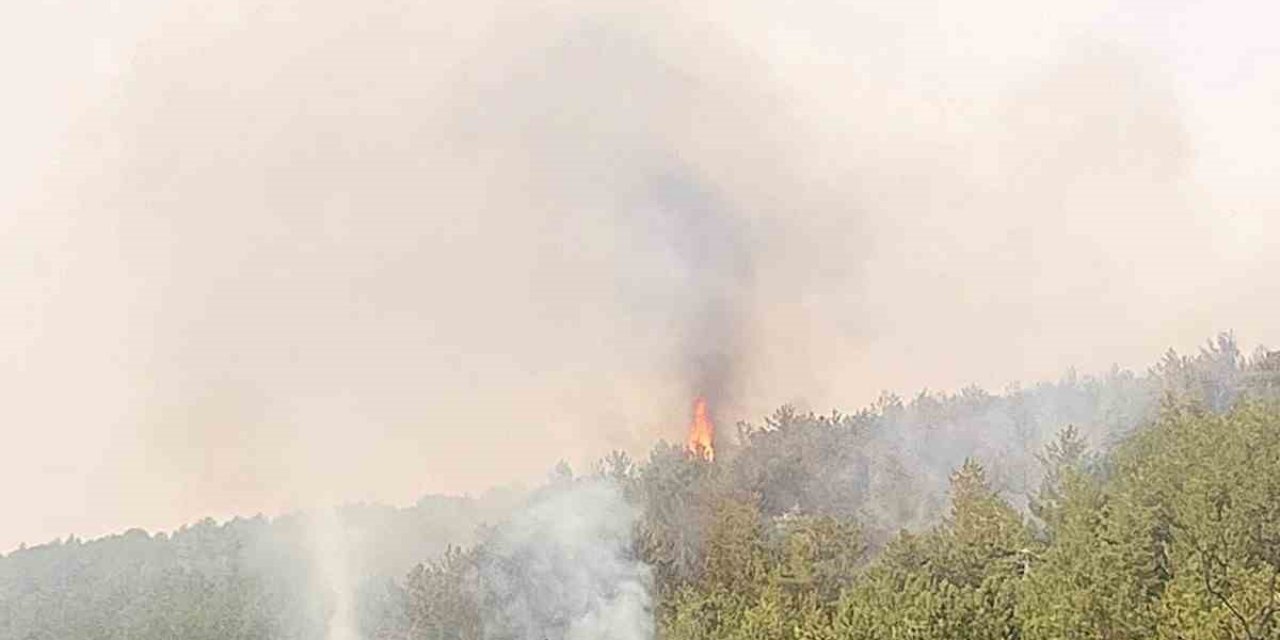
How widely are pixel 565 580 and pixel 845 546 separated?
12.9 meters

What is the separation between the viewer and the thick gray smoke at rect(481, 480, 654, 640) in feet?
200

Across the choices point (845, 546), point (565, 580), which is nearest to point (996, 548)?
point (845, 546)

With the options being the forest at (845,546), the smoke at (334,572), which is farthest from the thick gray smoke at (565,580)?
the smoke at (334,572)

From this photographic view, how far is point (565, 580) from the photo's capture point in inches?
2510

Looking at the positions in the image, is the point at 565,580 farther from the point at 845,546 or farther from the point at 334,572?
the point at 334,572

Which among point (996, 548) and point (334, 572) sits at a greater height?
point (334, 572)

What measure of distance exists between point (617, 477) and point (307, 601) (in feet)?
64.8

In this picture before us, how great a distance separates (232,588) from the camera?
99062mm

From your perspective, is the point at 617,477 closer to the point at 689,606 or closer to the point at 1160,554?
the point at 689,606

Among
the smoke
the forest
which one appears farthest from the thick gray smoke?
the smoke

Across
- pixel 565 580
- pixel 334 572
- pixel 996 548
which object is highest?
pixel 334 572

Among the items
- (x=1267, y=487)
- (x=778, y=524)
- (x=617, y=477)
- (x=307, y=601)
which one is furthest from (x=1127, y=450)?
(x=307, y=601)

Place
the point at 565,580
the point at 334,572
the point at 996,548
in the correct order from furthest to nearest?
the point at 334,572 < the point at 565,580 < the point at 996,548

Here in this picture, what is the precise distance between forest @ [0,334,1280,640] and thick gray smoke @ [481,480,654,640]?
0.14 meters
